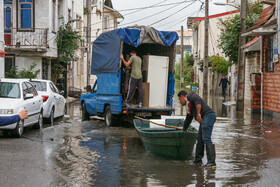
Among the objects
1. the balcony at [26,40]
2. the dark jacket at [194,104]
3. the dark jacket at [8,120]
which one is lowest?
the dark jacket at [8,120]

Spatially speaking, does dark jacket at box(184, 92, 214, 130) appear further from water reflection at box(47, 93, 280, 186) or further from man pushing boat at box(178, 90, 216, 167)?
water reflection at box(47, 93, 280, 186)

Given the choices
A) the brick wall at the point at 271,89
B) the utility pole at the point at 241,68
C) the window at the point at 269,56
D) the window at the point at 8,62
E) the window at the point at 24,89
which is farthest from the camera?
the window at the point at 8,62

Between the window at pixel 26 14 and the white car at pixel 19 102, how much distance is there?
14.7 m

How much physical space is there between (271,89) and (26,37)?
15.1 meters

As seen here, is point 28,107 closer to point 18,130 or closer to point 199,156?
point 18,130

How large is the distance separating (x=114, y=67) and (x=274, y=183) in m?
9.30

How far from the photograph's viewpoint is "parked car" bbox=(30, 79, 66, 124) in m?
17.1

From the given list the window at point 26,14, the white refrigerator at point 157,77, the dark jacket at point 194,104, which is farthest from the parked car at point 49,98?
the window at point 26,14

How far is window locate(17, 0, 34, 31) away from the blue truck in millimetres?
12465

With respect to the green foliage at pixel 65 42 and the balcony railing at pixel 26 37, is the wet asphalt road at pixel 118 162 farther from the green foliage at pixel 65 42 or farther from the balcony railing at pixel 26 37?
the green foliage at pixel 65 42

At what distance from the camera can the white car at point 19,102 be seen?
495 inches

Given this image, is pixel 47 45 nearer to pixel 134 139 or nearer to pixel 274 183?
pixel 134 139

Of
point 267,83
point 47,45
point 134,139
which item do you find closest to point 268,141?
point 134,139

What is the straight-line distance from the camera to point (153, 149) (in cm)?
1024
